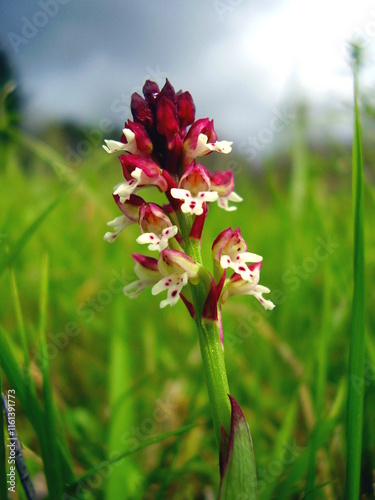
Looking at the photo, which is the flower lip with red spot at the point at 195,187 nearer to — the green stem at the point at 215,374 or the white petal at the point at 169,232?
the white petal at the point at 169,232

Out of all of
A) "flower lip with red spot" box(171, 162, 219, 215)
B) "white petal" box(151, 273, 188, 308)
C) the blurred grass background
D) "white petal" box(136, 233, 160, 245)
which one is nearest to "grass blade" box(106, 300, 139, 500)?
the blurred grass background

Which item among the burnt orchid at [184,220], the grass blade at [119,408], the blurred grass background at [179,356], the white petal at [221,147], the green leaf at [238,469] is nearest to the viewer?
the green leaf at [238,469]

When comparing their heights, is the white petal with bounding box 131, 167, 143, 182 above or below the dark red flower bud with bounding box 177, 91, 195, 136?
below

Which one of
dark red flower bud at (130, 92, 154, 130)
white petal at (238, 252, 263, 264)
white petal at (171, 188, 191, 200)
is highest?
dark red flower bud at (130, 92, 154, 130)

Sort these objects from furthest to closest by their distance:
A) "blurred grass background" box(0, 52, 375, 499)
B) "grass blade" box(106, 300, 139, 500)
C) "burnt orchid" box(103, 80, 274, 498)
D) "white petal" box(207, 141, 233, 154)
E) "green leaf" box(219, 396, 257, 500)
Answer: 1. "blurred grass background" box(0, 52, 375, 499)
2. "grass blade" box(106, 300, 139, 500)
3. "white petal" box(207, 141, 233, 154)
4. "burnt orchid" box(103, 80, 274, 498)
5. "green leaf" box(219, 396, 257, 500)

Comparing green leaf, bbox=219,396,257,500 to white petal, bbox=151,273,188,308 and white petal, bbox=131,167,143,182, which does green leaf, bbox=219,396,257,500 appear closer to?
white petal, bbox=151,273,188,308

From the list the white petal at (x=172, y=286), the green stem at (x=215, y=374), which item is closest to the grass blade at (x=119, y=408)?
the green stem at (x=215, y=374)

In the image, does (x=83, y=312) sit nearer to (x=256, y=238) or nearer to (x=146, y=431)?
(x=146, y=431)

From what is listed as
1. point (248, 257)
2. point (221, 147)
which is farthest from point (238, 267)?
point (221, 147)
